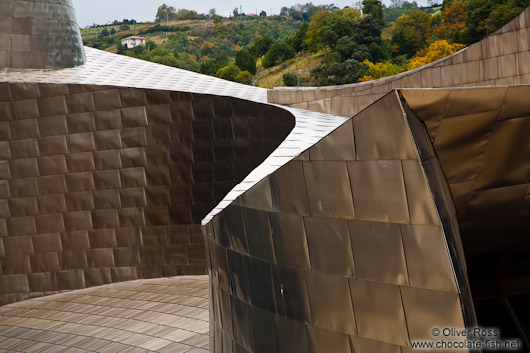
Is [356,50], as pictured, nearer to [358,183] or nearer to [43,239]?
[43,239]

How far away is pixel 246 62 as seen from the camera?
67.1m

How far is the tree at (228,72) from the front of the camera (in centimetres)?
6244

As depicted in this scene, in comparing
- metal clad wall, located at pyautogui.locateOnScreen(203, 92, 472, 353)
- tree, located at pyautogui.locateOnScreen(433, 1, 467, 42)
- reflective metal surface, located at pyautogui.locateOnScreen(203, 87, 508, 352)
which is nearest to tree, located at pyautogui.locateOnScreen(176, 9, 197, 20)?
tree, located at pyautogui.locateOnScreen(433, 1, 467, 42)

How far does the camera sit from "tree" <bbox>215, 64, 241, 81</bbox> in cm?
6244

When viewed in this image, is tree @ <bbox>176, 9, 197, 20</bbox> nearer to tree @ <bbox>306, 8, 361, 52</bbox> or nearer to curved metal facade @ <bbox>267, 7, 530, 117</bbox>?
tree @ <bbox>306, 8, 361, 52</bbox>

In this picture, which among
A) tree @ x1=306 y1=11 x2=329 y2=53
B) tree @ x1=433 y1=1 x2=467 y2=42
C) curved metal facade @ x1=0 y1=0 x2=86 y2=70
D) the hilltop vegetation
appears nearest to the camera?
curved metal facade @ x1=0 y1=0 x2=86 y2=70

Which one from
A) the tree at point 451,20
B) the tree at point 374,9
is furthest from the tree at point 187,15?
the tree at point 451,20

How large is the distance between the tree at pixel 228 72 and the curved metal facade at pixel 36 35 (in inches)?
1863

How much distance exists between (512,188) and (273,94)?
9.46 m

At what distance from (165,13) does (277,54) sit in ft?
263

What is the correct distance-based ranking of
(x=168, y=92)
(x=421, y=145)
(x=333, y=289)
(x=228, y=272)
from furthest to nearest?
(x=168, y=92) → (x=228, y=272) → (x=333, y=289) → (x=421, y=145)

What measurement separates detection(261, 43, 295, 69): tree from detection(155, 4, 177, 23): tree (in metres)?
77.2

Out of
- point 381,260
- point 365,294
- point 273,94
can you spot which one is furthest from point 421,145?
point 273,94

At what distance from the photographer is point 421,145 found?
12.8 ft
